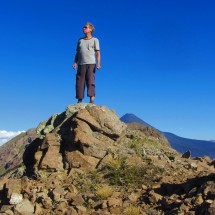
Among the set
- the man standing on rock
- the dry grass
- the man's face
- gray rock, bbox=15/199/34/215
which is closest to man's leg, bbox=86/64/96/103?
the man standing on rock

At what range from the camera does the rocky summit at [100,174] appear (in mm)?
11078

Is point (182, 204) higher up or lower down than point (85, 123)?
lower down

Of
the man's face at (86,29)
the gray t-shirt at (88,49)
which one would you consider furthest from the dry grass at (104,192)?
the man's face at (86,29)

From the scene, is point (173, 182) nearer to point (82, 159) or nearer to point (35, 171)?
point (82, 159)

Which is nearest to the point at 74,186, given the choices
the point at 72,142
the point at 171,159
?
the point at 72,142

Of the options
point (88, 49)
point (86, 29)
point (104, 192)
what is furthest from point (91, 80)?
point (104, 192)

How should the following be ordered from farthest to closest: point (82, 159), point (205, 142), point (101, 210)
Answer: point (205, 142) → point (82, 159) → point (101, 210)

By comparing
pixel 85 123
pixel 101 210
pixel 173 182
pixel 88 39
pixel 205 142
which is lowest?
pixel 101 210

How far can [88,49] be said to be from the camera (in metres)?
16.3

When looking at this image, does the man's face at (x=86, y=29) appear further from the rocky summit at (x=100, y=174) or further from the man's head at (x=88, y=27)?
the rocky summit at (x=100, y=174)

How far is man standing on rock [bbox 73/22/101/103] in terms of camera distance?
1630cm

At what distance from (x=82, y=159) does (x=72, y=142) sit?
84cm

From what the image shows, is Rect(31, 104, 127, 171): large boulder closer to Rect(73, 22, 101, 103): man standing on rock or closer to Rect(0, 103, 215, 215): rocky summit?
Rect(0, 103, 215, 215): rocky summit

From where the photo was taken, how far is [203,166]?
559 inches
